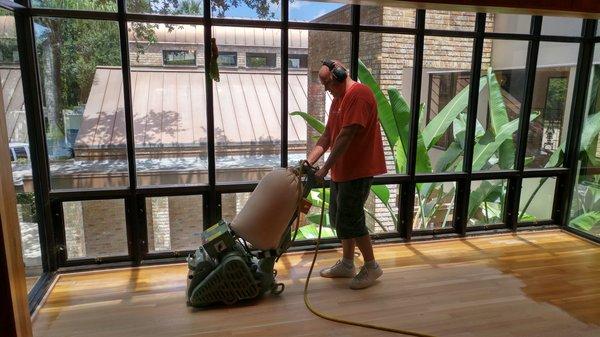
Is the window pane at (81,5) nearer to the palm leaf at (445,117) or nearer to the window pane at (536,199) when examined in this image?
the palm leaf at (445,117)

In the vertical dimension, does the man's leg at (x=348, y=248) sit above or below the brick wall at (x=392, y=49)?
below

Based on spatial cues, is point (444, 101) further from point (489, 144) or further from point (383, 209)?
point (383, 209)

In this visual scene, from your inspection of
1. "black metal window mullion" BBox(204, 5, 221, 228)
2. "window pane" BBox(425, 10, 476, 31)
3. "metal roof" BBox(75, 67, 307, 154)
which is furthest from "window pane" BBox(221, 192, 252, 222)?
"window pane" BBox(425, 10, 476, 31)

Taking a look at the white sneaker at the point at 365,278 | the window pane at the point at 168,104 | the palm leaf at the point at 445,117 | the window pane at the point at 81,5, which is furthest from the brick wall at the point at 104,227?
the palm leaf at the point at 445,117

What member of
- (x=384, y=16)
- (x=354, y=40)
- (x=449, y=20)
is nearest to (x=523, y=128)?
(x=449, y=20)

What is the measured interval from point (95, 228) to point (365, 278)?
2.04m

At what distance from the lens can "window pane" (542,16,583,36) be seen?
12.2ft

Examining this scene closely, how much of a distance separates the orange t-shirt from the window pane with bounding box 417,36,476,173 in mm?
1107

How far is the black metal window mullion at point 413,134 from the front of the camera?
11.1 ft

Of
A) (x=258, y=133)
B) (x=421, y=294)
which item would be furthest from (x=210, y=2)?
(x=421, y=294)

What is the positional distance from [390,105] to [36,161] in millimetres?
2754

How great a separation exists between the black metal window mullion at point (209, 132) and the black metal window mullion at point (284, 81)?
55 cm

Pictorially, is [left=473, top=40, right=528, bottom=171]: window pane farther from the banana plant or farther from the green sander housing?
the green sander housing

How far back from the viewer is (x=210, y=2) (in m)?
2.93
